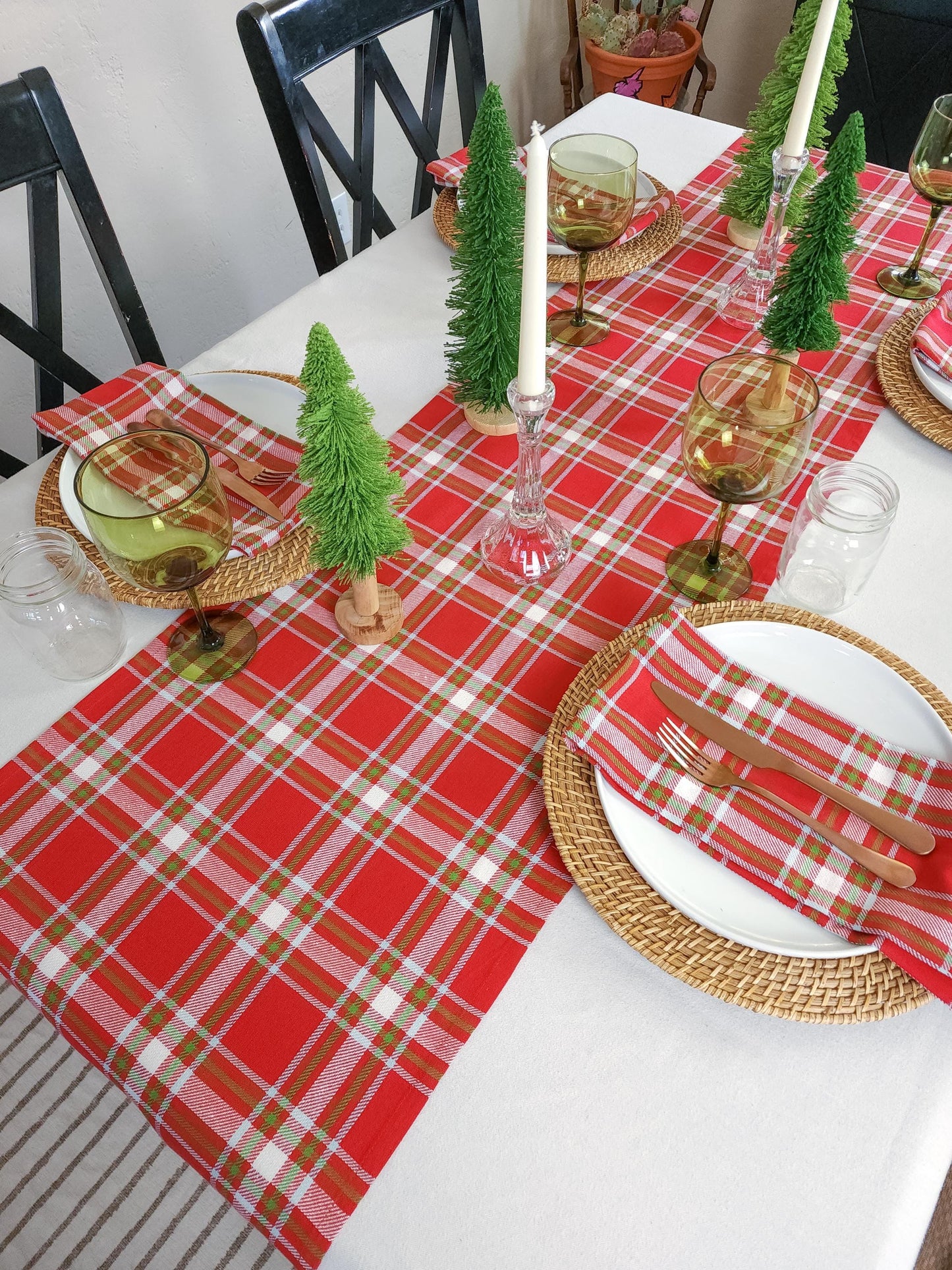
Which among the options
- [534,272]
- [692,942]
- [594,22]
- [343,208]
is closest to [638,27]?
[594,22]

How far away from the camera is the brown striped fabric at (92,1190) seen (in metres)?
0.90

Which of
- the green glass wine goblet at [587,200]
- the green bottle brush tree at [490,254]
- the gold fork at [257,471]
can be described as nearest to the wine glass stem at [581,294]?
the green glass wine goblet at [587,200]

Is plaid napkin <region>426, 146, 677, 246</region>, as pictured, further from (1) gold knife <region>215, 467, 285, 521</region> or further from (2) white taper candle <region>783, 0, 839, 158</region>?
(1) gold knife <region>215, 467, 285, 521</region>

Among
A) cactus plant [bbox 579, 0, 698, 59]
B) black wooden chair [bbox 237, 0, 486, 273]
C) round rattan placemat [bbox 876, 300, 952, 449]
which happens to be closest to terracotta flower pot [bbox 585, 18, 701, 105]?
cactus plant [bbox 579, 0, 698, 59]

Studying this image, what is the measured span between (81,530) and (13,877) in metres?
0.30

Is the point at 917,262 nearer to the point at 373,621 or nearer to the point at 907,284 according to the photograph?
the point at 907,284

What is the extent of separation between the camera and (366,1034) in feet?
1.75

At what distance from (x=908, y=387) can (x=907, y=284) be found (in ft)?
0.67

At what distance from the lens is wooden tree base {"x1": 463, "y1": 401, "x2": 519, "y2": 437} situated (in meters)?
0.86

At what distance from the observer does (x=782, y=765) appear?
1.98 feet

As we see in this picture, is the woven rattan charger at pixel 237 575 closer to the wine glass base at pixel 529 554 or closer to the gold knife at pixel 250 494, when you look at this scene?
the gold knife at pixel 250 494

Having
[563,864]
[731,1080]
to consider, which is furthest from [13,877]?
[731,1080]

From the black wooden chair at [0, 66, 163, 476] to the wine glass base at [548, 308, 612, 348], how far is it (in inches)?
→ 19.2

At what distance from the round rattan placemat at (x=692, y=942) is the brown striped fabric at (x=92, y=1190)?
1.97ft
